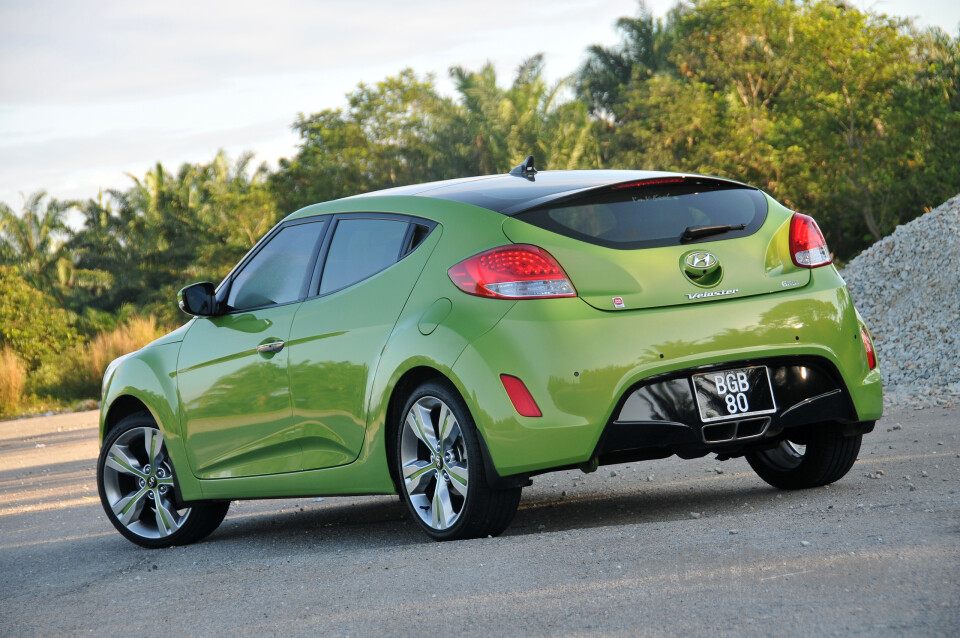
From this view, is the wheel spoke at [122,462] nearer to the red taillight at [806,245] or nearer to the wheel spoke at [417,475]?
the wheel spoke at [417,475]

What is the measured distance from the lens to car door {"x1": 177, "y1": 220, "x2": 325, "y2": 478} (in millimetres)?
5645

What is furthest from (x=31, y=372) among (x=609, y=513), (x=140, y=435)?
(x=609, y=513)

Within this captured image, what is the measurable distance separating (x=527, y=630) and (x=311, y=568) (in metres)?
1.70

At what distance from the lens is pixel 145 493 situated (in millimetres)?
6469

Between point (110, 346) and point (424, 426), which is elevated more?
point (424, 426)

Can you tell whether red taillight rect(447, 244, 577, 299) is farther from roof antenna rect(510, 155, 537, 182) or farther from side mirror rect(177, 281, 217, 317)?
side mirror rect(177, 281, 217, 317)

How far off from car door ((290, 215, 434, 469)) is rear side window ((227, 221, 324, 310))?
182mm

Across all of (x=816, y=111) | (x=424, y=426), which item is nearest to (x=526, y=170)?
(x=424, y=426)

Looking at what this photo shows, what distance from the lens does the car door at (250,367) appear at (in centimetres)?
564

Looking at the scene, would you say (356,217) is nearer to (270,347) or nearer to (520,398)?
(270,347)

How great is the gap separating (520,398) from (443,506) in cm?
71

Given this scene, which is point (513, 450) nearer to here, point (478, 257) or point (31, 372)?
point (478, 257)

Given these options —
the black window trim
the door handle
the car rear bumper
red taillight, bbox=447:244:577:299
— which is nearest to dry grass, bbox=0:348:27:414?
the door handle

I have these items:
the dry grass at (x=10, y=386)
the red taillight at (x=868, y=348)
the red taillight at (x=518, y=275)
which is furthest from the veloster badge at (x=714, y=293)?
the dry grass at (x=10, y=386)
